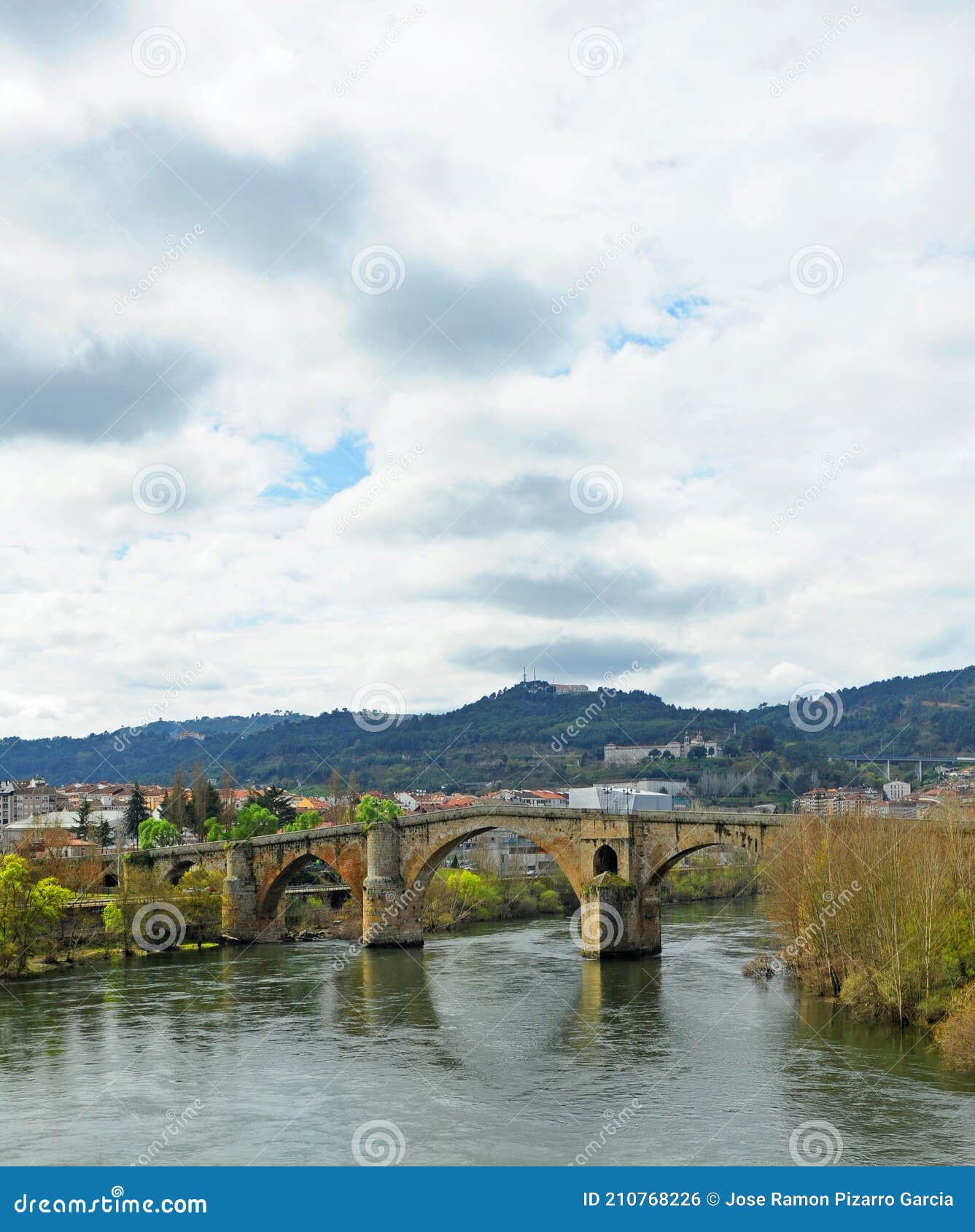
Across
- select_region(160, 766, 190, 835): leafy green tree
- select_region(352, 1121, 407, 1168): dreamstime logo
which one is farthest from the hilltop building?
select_region(352, 1121, 407, 1168): dreamstime logo

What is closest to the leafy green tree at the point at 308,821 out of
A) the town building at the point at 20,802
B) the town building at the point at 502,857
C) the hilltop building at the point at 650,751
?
the town building at the point at 502,857

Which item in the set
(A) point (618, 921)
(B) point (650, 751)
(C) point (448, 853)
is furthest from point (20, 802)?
(A) point (618, 921)

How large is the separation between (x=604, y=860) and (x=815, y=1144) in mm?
23806

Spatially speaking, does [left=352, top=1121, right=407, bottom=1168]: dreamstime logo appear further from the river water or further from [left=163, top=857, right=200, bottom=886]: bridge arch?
[left=163, top=857, right=200, bottom=886]: bridge arch

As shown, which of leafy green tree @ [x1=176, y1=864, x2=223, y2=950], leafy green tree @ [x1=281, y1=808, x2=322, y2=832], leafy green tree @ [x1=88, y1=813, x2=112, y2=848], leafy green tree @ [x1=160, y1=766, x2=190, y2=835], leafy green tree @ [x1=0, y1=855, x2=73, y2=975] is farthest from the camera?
leafy green tree @ [x1=160, y1=766, x2=190, y2=835]

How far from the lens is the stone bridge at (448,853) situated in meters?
38.0

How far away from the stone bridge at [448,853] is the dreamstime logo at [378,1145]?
772 inches

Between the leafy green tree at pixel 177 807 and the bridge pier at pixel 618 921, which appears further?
the leafy green tree at pixel 177 807

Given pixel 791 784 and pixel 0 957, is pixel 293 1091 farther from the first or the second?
pixel 791 784
